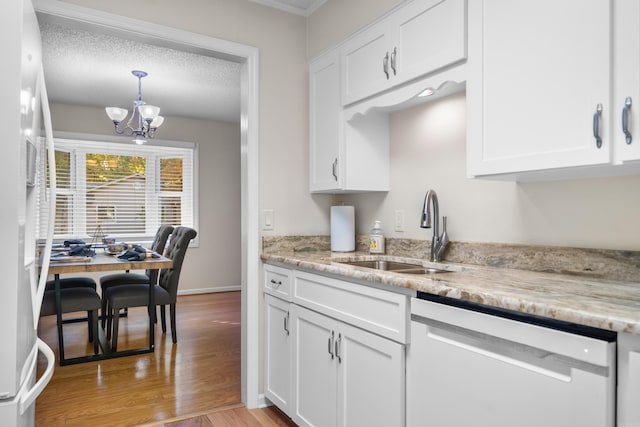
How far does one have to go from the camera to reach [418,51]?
183cm

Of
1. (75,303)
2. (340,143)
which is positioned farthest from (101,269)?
(340,143)

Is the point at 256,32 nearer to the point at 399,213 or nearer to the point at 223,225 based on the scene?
the point at 399,213

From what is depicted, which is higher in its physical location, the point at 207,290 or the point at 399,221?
the point at 399,221

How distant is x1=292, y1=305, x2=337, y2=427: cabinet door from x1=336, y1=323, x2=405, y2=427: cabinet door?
0.21 feet

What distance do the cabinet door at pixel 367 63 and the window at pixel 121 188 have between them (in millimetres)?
4196

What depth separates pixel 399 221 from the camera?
239 cm

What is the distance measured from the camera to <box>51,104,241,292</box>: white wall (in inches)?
237

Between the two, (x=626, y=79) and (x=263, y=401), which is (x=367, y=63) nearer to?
(x=626, y=79)

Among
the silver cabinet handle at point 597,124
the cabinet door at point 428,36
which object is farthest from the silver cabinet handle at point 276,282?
the silver cabinet handle at point 597,124

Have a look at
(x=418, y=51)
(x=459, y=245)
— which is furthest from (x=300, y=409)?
(x=418, y=51)

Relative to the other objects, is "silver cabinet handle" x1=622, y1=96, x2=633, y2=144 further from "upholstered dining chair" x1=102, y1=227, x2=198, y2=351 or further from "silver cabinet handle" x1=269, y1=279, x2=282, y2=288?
"upholstered dining chair" x1=102, y1=227, x2=198, y2=351

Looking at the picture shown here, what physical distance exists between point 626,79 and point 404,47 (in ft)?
3.20

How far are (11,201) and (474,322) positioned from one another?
4.36ft

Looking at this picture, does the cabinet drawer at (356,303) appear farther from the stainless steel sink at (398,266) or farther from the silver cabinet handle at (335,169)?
the silver cabinet handle at (335,169)
